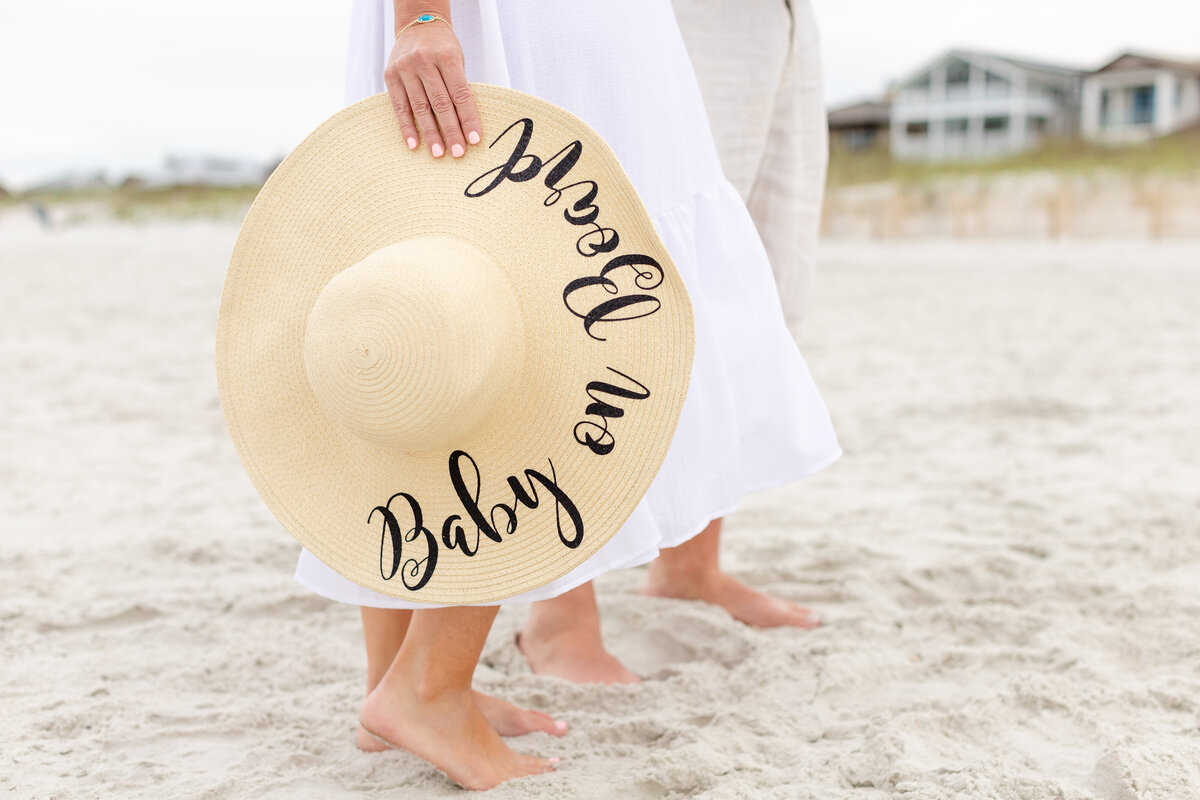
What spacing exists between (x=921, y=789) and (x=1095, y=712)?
399 millimetres

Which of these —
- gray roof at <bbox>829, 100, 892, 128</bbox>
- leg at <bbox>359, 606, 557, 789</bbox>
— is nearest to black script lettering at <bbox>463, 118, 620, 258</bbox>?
→ leg at <bbox>359, 606, 557, 789</bbox>

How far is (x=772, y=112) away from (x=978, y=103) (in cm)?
2864

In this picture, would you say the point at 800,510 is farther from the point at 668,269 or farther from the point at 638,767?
the point at 668,269

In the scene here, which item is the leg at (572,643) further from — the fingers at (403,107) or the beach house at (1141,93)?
the beach house at (1141,93)

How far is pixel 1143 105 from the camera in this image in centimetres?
2389

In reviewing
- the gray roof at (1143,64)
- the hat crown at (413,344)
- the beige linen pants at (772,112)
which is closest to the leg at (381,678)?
the hat crown at (413,344)

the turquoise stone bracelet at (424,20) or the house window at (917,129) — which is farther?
the house window at (917,129)

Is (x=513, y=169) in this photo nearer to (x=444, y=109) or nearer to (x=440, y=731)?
(x=444, y=109)


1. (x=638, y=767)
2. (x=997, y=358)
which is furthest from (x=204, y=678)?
(x=997, y=358)

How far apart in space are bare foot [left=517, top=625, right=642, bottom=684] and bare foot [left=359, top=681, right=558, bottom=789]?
1.10ft

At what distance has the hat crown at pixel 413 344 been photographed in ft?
3.35

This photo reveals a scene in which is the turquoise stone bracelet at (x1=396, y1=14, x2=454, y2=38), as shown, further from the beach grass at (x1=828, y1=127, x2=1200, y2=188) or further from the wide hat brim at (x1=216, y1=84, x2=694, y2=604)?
the beach grass at (x1=828, y1=127, x2=1200, y2=188)

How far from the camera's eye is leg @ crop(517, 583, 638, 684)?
1.70 meters

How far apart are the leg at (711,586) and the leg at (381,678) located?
1.77 ft
